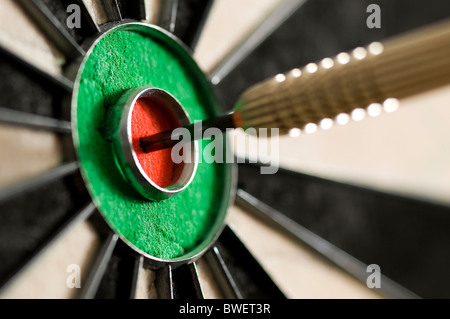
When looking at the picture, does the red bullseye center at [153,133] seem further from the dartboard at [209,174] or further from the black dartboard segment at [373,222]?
the black dartboard segment at [373,222]

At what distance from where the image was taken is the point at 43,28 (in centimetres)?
48

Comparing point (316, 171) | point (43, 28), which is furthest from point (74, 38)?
point (316, 171)

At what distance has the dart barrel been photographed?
38 cm

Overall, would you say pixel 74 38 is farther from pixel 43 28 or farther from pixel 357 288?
pixel 357 288

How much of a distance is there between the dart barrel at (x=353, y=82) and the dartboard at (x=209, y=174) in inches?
1.4

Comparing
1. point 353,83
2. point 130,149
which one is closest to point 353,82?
point 353,83

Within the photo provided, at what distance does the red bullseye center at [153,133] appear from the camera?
54cm

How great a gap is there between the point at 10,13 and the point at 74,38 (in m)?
0.06

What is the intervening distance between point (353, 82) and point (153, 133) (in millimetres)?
237

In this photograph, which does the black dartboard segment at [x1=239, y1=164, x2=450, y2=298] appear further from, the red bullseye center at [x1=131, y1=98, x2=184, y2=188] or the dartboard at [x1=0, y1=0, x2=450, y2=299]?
the red bullseye center at [x1=131, y1=98, x2=184, y2=188]

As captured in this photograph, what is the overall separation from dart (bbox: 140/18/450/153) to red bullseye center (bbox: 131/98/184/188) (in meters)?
0.10

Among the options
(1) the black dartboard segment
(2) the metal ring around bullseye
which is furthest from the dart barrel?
(1) the black dartboard segment

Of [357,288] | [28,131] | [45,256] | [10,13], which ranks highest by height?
[10,13]
